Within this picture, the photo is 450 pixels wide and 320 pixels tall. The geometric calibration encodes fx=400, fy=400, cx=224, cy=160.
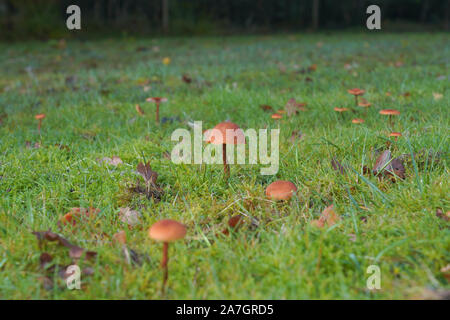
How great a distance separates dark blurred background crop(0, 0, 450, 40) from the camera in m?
14.5

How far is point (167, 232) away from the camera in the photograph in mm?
1510

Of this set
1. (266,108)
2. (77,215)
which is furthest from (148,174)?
(266,108)

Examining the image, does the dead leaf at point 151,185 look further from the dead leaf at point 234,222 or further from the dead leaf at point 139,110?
the dead leaf at point 139,110

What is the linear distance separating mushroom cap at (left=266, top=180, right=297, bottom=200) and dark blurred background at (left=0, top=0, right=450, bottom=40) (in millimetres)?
13953

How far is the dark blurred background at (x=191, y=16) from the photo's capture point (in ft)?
47.7

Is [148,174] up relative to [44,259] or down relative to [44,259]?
up

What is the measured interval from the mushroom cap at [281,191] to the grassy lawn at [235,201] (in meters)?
0.04

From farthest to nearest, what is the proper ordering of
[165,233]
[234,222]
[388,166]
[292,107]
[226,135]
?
[292,107], [388,166], [226,135], [234,222], [165,233]

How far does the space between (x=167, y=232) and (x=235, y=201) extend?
688 millimetres

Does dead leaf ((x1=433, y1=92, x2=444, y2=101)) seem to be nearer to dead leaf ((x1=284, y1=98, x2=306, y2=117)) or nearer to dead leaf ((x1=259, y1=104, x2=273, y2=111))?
dead leaf ((x1=284, y1=98, x2=306, y2=117))

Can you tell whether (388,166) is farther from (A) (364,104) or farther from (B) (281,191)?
(A) (364,104)

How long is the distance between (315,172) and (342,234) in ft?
2.43

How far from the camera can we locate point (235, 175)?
8.30 feet
